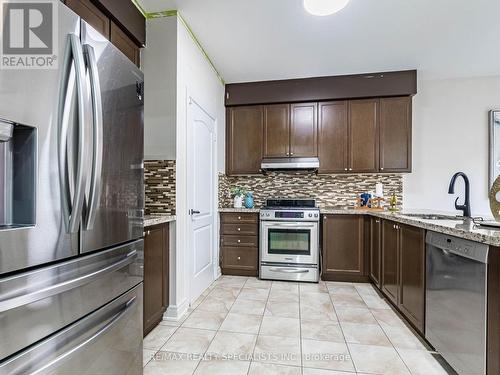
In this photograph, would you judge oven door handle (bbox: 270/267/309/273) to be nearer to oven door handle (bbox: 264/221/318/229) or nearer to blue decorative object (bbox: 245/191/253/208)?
oven door handle (bbox: 264/221/318/229)

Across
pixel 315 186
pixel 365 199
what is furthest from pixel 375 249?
pixel 315 186

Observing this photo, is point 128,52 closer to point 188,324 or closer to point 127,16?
point 127,16

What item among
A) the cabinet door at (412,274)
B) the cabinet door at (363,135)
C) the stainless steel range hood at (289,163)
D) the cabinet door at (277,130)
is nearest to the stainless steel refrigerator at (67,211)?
the cabinet door at (412,274)

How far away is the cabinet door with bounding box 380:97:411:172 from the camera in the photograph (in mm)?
3527

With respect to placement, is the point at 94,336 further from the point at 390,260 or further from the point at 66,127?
the point at 390,260

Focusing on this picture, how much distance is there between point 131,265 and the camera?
130 centimetres

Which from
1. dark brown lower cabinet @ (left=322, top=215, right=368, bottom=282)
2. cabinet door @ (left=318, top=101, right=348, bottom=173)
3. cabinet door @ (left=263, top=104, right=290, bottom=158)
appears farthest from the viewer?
cabinet door @ (left=263, top=104, right=290, bottom=158)

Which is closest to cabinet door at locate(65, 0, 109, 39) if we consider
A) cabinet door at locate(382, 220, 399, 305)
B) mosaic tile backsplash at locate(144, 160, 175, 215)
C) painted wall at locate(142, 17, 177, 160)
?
painted wall at locate(142, 17, 177, 160)

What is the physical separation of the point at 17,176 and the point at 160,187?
60.5 inches

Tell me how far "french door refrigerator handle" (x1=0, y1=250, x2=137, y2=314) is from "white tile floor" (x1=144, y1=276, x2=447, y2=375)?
3.18 ft

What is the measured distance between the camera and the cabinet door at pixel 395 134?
11.6 feet

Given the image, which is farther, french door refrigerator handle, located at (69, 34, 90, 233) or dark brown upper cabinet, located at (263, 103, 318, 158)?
dark brown upper cabinet, located at (263, 103, 318, 158)

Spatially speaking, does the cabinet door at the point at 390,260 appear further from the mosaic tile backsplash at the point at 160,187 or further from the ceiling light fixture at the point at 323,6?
the mosaic tile backsplash at the point at 160,187

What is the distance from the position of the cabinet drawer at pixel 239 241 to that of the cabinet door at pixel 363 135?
1668 mm
